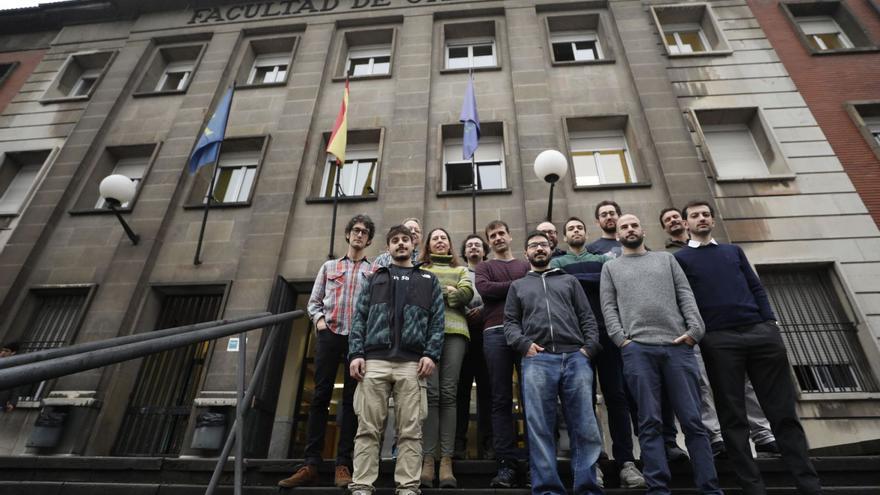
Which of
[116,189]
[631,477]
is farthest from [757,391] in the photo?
[116,189]

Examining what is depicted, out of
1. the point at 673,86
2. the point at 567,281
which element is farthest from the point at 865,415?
A: the point at 673,86

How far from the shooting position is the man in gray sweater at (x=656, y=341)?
124 inches

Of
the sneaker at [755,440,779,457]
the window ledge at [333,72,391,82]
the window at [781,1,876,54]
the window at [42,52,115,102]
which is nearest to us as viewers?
the sneaker at [755,440,779,457]

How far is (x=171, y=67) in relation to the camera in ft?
39.3

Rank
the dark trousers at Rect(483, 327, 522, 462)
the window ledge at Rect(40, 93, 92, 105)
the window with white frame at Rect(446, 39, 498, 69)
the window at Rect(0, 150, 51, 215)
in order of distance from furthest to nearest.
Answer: the window ledge at Rect(40, 93, 92, 105) → the window with white frame at Rect(446, 39, 498, 69) → the window at Rect(0, 150, 51, 215) → the dark trousers at Rect(483, 327, 522, 462)

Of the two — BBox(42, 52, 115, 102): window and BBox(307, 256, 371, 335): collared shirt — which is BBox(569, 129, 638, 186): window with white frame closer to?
BBox(307, 256, 371, 335): collared shirt

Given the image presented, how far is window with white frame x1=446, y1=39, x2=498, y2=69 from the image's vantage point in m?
11.0

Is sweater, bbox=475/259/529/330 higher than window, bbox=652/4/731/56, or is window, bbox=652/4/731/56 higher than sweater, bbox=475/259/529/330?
window, bbox=652/4/731/56

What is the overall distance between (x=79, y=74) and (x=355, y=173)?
9421 mm

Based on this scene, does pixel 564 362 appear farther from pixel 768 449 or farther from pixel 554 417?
pixel 768 449

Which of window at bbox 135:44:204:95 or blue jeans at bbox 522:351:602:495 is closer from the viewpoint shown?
blue jeans at bbox 522:351:602:495

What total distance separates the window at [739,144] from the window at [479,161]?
13.5 feet

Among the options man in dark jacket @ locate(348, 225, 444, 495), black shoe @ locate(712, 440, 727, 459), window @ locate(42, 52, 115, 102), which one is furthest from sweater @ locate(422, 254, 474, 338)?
window @ locate(42, 52, 115, 102)

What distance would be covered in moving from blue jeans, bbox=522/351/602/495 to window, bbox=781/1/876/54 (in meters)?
11.1
